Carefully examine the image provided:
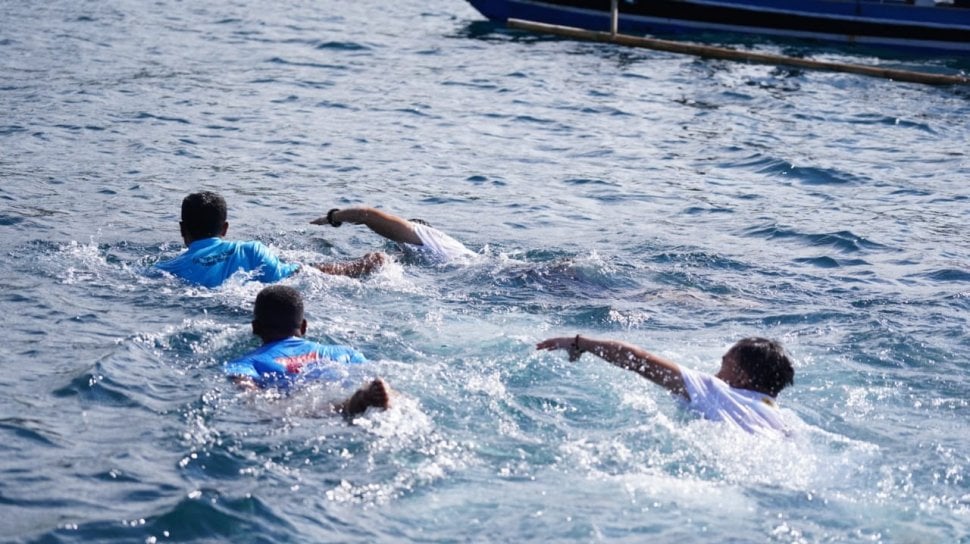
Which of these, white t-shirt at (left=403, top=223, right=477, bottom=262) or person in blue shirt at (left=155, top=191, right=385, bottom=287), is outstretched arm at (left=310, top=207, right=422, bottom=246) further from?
person in blue shirt at (left=155, top=191, right=385, bottom=287)

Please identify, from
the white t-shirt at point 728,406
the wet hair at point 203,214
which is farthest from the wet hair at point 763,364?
the wet hair at point 203,214

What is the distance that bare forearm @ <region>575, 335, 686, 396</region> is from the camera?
739cm

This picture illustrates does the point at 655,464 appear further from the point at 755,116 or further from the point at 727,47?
the point at 727,47

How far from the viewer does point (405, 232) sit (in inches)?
444

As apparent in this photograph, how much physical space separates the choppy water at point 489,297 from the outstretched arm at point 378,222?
0.35 meters

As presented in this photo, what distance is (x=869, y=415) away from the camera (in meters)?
8.38

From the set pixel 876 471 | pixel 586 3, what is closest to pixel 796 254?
pixel 876 471

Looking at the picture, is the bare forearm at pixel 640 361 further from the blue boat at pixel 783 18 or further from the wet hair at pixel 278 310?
the blue boat at pixel 783 18

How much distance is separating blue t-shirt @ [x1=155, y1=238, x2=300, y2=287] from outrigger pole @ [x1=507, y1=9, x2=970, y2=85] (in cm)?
1502

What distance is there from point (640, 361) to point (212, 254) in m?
4.14

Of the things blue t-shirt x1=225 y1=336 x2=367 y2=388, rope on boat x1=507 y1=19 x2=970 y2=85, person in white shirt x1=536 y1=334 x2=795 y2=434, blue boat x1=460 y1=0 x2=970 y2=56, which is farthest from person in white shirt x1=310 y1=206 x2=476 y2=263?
blue boat x1=460 y1=0 x2=970 y2=56

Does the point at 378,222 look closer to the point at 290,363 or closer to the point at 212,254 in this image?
the point at 212,254

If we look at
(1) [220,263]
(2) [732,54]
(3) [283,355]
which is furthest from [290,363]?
(2) [732,54]

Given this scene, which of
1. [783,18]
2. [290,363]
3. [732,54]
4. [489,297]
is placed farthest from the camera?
[783,18]
